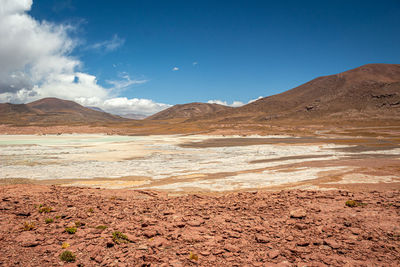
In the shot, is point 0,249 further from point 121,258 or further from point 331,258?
point 331,258

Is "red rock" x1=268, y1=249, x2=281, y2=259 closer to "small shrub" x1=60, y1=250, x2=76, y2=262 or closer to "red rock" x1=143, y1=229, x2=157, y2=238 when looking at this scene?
"red rock" x1=143, y1=229, x2=157, y2=238

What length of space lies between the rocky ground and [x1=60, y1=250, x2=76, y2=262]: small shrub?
11cm

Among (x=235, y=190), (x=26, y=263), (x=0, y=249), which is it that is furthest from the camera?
(x=235, y=190)

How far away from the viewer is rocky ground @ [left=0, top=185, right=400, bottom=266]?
636 cm

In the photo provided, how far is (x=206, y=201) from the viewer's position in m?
11.6

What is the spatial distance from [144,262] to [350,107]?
173061mm

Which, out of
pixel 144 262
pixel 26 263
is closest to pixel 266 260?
pixel 144 262

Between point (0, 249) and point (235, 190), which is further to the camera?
point (235, 190)

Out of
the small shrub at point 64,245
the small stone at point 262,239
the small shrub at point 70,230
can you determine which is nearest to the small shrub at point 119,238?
the small shrub at point 64,245

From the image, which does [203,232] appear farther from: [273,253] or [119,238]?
[119,238]

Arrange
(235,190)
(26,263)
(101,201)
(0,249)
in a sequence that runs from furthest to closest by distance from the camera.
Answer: (235,190), (101,201), (0,249), (26,263)

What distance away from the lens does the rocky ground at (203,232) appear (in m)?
6.36

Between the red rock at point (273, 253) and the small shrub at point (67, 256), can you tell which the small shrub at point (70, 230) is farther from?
the red rock at point (273, 253)

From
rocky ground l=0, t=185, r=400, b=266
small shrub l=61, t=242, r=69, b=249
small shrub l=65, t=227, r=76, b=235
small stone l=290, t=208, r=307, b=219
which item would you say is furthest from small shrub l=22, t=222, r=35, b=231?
small stone l=290, t=208, r=307, b=219
